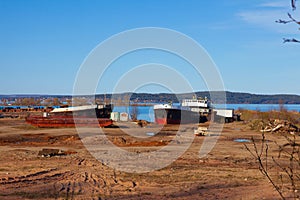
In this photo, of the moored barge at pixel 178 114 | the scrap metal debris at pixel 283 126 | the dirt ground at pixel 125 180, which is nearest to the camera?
the scrap metal debris at pixel 283 126

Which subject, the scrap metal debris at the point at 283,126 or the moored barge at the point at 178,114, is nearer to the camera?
the scrap metal debris at the point at 283,126

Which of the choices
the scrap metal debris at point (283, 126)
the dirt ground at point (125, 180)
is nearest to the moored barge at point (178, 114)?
the dirt ground at point (125, 180)

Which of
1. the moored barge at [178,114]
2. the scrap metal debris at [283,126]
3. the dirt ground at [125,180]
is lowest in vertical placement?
the dirt ground at [125,180]

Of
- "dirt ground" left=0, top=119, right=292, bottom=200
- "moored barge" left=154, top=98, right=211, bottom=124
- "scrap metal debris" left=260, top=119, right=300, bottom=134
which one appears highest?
"scrap metal debris" left=260, top=119, right=300, bottom=134

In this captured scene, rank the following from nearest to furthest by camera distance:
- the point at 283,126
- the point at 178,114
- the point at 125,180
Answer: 1. the point at 283,126
2. the point at 125,180
3. the point at 178,114

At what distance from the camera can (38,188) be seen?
13.3 meters

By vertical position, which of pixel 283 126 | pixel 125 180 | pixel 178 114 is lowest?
pixel 125 180

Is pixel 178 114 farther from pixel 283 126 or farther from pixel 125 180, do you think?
pixel 283 126

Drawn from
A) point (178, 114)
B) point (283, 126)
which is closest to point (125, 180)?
point (283, 126)

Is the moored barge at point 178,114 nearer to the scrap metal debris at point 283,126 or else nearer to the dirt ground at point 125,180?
the dirt ground at point 125,180

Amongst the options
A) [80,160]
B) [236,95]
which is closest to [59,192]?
[80,160]

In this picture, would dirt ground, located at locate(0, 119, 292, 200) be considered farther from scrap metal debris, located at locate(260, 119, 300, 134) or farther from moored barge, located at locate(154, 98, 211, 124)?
moored barge, located at locate(154, 98, 211, 124)

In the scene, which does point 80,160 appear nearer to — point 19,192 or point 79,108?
point 19,192

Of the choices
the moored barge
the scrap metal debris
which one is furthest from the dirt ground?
the moored barge
